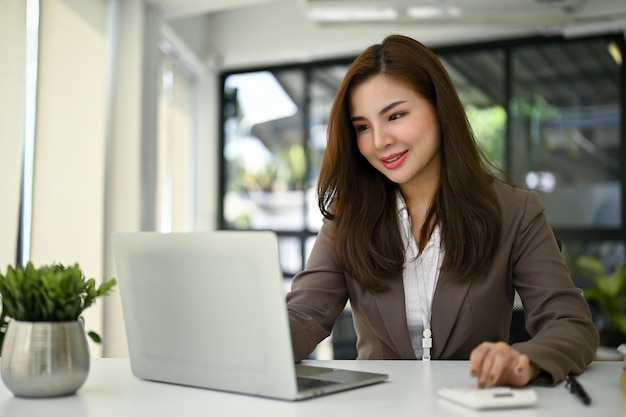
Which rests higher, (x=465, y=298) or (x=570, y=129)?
(x=570, y=129)

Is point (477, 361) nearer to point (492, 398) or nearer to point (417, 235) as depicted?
point (492, 398)

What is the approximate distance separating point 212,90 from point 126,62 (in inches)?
96.0

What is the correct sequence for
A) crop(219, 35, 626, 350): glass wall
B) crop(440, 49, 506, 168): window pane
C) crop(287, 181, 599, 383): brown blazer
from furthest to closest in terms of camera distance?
crop(440, 49, 506, 168): window pane, crop(219, 35, 626, 350): glass wall, crop(287, 181, 599, 383): brown blazer

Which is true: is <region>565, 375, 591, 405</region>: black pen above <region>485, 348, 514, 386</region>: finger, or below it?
below

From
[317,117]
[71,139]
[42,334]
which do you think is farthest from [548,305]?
[317,117]

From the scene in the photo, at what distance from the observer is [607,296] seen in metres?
5.61

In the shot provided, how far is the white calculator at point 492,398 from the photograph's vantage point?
45.0 inches

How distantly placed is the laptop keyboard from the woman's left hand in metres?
0.25

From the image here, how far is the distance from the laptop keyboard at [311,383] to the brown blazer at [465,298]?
284mm

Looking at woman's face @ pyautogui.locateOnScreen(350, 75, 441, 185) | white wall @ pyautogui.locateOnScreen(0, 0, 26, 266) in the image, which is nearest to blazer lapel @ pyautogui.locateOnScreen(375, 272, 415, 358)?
woman's face @ pyautogui.locateOnScreen(350, 75, 441, 185)

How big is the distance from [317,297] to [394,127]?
477 mm

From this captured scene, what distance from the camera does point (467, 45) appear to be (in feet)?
21.2

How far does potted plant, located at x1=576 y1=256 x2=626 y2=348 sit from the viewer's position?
5551 mm

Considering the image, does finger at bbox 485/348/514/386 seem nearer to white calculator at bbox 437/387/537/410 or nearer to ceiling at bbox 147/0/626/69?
white calculator at bbox 437/387/537/410
